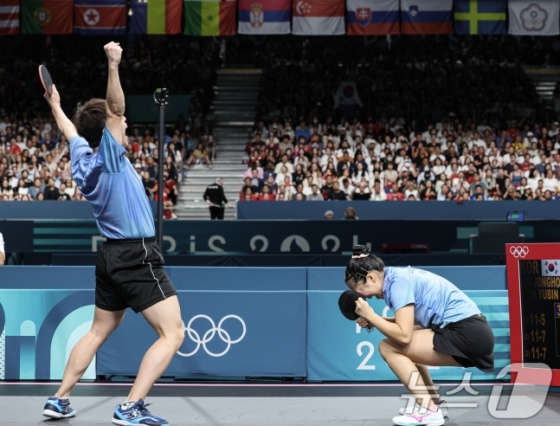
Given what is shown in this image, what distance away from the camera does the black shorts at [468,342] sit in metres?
5.65

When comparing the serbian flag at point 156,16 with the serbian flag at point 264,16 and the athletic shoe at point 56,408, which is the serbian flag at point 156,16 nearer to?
the serbian flag at point 264,16

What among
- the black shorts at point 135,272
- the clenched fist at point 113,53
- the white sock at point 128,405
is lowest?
the white sock at point 128,405

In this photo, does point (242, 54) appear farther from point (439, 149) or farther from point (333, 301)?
point (333, 301)

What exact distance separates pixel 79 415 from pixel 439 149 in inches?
670

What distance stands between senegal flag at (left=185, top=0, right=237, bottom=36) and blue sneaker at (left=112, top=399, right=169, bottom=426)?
65.7 ft

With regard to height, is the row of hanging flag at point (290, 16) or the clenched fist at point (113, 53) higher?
the row of hanging flag at point (290, 16)

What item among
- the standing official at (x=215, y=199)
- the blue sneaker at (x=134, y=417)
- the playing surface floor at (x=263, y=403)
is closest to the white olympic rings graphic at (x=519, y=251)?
the playing surface floor at (x=263, y=403)

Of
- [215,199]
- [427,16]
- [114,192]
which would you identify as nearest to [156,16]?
[215,199]

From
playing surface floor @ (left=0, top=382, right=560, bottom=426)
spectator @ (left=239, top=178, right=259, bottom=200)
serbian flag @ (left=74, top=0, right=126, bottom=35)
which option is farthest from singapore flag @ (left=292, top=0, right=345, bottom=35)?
playing surface floor @ (left=0, top=382, right=560, bottom=426)

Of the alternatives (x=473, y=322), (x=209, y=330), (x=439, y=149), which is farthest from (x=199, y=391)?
(x=439, y=149)

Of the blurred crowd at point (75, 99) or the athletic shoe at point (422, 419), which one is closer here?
the athletic shoe at point (422, 419)

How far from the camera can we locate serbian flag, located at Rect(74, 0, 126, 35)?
24625mm

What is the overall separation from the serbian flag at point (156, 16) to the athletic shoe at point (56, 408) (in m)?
19.6

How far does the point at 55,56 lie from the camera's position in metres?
30.1
